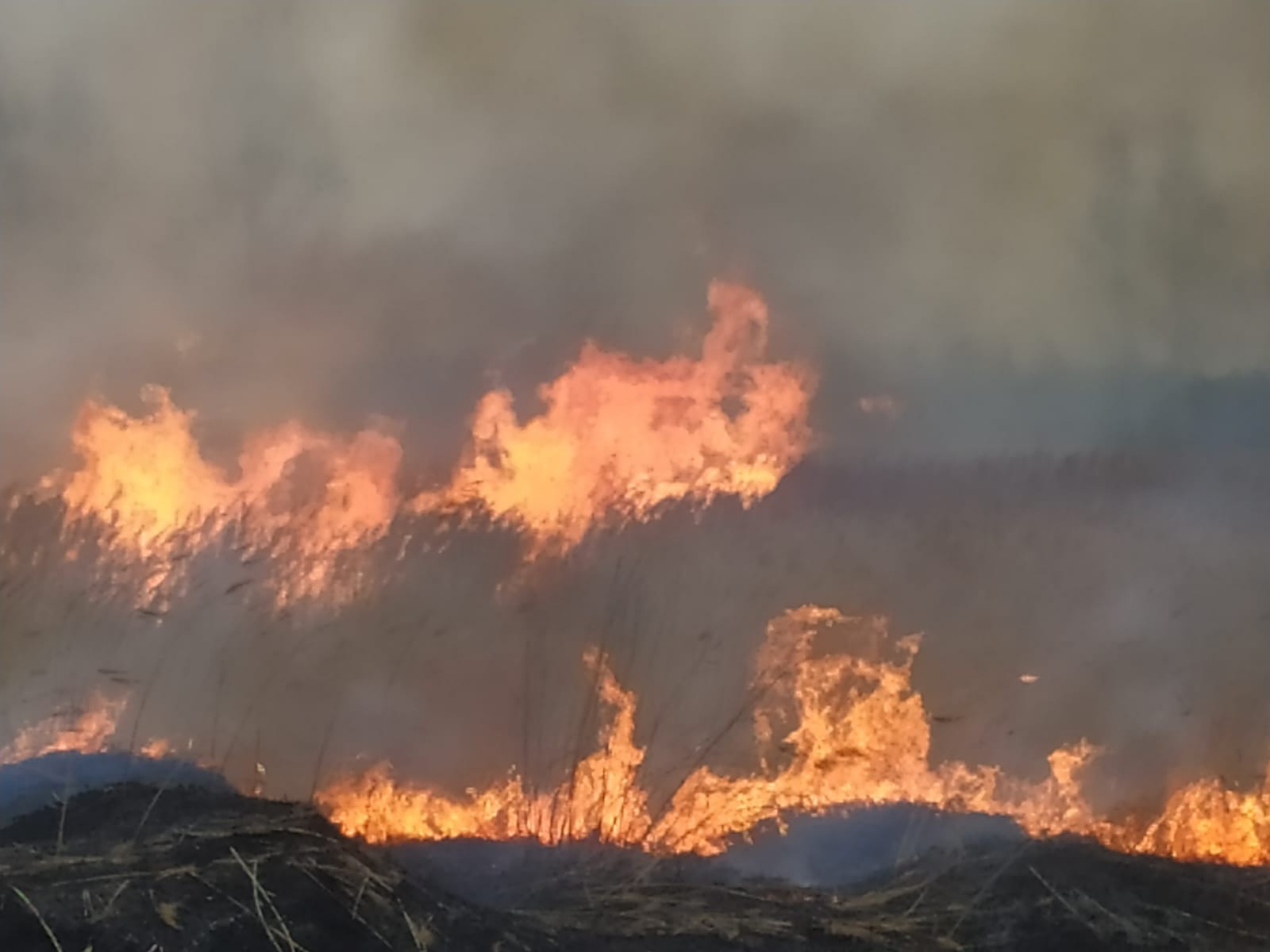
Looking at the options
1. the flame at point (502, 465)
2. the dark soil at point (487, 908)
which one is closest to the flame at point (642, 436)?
the flame at point (502, 465)

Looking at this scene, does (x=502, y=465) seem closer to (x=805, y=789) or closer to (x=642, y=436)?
(x=642, y=436)

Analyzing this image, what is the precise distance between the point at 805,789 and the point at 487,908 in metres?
0.54

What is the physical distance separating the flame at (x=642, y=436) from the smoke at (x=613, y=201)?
42mm

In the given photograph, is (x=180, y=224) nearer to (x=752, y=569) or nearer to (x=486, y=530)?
(x=486, y=530)

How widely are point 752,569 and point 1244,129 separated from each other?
118cm

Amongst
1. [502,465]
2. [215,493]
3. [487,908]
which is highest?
[502,465]

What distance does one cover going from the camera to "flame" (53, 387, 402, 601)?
1.86 metres

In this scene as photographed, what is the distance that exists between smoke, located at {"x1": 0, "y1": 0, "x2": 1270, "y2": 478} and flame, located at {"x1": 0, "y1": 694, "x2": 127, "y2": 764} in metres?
0.40

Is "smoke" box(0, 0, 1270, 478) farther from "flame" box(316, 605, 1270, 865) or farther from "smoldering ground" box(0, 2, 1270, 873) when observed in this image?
"flame" box(316, 605, 1270, 865)

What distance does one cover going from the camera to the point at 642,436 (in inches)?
77.3

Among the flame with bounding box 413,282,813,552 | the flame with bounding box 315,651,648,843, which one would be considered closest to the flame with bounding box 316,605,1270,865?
the flame with bounding box 315,651,648,843

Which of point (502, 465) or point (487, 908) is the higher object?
point (502, 465)

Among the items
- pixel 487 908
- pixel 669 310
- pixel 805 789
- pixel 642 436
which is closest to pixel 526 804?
pixel 487 908

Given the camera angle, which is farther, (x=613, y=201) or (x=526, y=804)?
(x=613, y=201)
